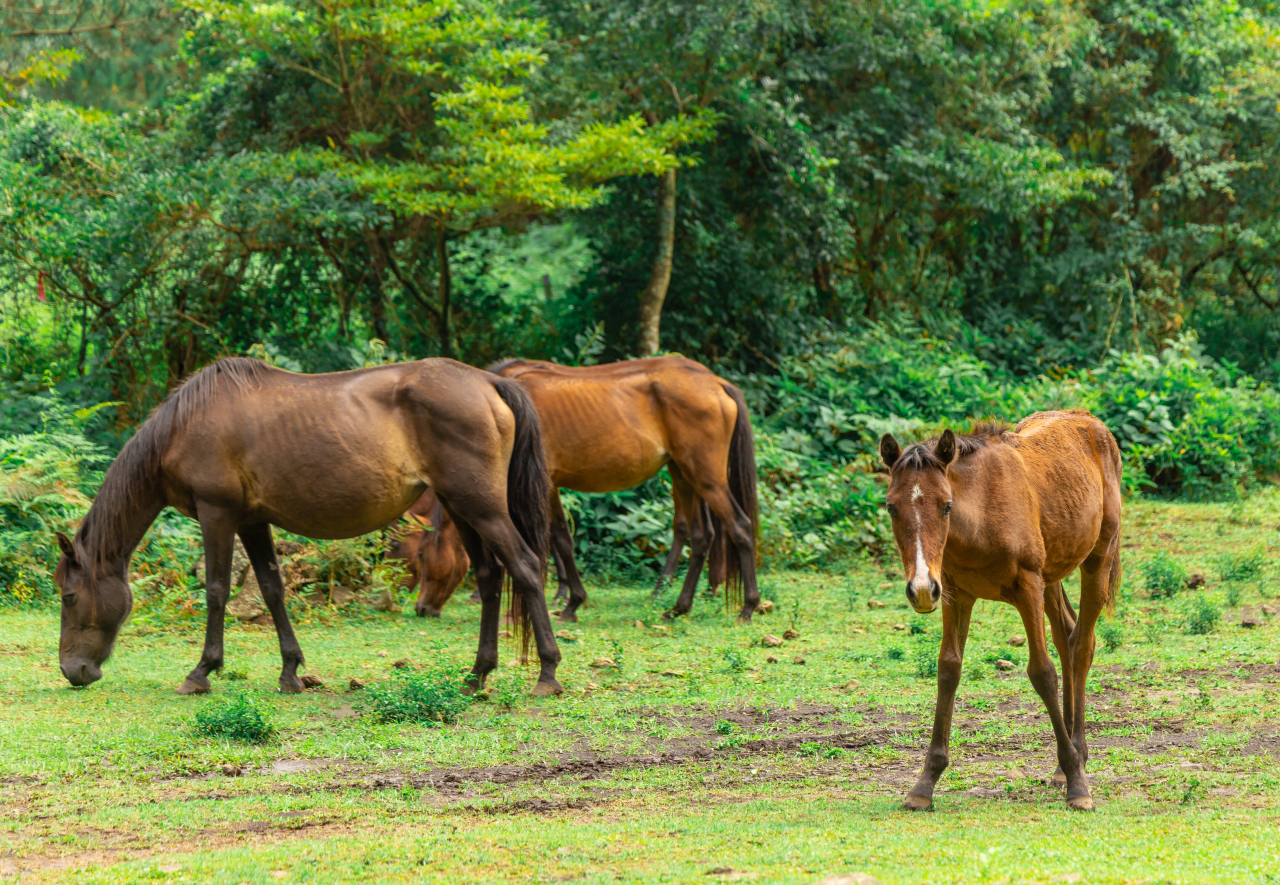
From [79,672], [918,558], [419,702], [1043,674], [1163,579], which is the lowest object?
[79,672]

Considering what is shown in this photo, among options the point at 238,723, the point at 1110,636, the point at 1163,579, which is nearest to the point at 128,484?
the point at 238,723

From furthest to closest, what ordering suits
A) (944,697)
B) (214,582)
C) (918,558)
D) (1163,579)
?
(1163,579) < (214,582) < (944,697) < (918,558)

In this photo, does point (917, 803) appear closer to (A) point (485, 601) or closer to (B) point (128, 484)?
(A) point (485, 601)

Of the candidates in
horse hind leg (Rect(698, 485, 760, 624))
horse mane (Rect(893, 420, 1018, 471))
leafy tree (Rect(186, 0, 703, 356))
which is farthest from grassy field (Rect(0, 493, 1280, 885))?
leafy tree (Rect(186, 0, 703, 356))

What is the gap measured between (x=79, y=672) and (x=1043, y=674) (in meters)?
5.31

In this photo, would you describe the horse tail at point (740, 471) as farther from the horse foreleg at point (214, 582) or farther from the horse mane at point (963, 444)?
the horse mane at point (963, 444)

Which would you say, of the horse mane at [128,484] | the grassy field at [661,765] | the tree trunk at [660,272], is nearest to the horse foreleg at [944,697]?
the grassy field at [661,765]

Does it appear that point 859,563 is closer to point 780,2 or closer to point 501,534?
point 501,534

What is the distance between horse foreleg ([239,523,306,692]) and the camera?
270 inches

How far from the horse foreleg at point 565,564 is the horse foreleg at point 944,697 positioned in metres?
5.12

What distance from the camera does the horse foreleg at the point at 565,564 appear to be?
31.1 feet

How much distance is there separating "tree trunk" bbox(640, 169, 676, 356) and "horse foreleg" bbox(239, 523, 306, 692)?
8118mm

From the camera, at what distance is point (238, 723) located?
562 centimetres

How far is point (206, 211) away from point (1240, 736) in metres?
10.6
